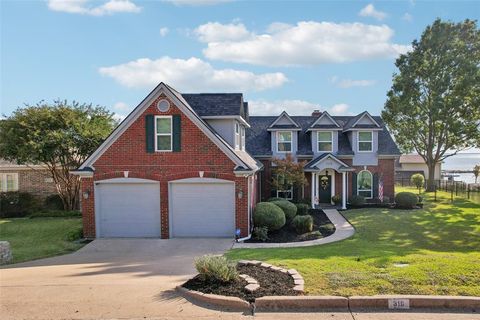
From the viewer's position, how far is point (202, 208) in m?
16.2

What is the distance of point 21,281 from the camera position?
9297 millimetres

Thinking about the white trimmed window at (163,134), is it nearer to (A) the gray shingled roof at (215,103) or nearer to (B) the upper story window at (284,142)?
(A) the gray shingled roof at (215,103)

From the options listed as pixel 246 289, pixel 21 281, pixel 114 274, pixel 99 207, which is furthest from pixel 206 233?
pixel 246 289

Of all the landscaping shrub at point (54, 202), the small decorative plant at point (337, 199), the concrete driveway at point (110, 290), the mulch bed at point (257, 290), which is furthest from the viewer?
the small decorative plant at point (337, 199)

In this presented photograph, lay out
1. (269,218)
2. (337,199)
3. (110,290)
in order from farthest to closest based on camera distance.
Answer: (337,199), (269,218), (110,290)

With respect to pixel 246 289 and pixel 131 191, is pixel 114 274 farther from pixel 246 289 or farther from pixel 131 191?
pixel 131 191

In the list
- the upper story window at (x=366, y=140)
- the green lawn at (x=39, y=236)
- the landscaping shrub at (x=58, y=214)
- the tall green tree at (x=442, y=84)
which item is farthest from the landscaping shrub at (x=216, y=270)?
the tall green tree at (x=442, y=84)

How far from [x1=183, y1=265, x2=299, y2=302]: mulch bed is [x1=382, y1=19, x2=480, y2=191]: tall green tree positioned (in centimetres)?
2711

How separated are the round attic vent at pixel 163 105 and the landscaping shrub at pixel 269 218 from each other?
6128 mm

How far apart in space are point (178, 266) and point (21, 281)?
155 inches

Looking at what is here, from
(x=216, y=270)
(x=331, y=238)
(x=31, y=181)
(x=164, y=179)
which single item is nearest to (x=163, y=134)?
(x=164, y=179)

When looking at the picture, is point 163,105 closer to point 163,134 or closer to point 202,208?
Answer: point 163,134

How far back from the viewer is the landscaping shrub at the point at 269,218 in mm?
16656

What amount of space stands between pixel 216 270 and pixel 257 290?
0.95 metres
